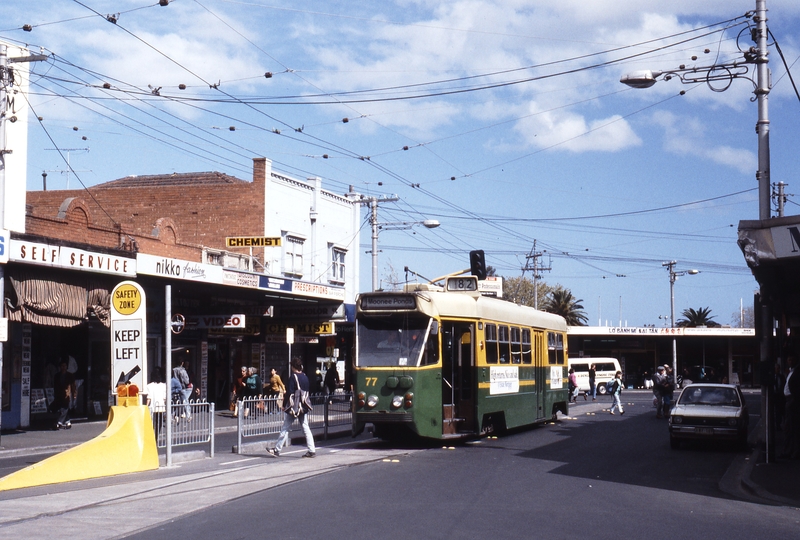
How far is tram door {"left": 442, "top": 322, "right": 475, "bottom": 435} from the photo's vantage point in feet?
63.4

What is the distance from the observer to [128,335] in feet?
50.8

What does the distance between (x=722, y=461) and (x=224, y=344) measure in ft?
70.4

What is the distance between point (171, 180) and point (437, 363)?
1166 inches

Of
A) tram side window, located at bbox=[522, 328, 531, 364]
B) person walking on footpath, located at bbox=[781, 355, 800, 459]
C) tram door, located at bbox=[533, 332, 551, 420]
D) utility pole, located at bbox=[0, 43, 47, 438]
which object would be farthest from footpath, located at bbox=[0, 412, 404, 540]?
person walking on footpath, located at bbox=[781, 355, 800, 459]

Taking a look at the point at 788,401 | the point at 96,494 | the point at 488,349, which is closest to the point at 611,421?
the point at 488,349

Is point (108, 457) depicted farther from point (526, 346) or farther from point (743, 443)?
point (743, 443)

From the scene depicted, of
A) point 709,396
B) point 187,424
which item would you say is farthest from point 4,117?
point 709,396

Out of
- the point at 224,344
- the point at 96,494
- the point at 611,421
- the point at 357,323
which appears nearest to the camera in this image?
the point at 96,494

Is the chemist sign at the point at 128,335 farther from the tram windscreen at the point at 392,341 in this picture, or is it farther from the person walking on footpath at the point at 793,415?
the person walking on footpath at the point at 793,415

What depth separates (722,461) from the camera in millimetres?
17688

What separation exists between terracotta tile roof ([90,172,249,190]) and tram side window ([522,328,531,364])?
23229mm

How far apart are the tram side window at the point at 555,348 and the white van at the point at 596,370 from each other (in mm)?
27850

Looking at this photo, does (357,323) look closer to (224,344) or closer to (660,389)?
(660,389)

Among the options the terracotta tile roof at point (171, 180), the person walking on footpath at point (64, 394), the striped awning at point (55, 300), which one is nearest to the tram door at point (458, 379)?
the striped awning at point (55, 300)
